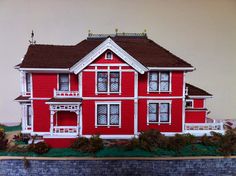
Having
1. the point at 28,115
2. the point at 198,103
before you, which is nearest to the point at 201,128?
the point at 198,103

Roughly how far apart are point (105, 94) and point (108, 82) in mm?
747

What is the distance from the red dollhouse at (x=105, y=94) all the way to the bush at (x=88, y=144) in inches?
25.7

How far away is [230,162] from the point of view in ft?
40.2

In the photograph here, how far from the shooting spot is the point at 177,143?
1280 centimetres

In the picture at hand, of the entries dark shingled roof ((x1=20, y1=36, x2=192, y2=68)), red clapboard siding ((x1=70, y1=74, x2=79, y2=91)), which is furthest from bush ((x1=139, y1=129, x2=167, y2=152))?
red clapboard siding ((x1=70, y1=74, x2=79, y2=91))

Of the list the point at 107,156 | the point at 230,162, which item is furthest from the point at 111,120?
the point at 230,162

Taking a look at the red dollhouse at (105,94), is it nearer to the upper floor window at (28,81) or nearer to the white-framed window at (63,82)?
the white-framed window at (63,82)

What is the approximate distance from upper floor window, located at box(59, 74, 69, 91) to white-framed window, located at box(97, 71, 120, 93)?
79.4 inches

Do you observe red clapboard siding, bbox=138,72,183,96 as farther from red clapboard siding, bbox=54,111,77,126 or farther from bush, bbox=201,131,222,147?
red clapboard siding, bbox=54,111,77,126

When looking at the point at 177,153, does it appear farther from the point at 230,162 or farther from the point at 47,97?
the point at 47,97

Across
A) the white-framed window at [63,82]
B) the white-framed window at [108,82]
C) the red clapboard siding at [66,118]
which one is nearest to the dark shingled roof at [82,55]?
the white-framed window at [63,82]

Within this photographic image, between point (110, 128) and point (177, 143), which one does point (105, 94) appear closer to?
point (110, 128)

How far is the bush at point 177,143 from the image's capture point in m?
12.7

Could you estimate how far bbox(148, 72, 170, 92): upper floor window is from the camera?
1442cm
